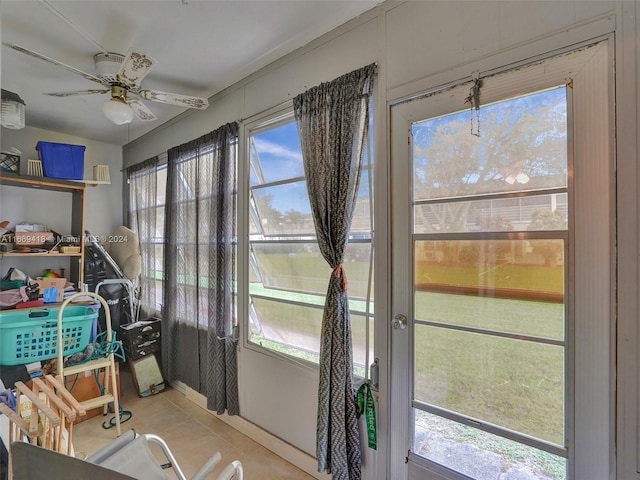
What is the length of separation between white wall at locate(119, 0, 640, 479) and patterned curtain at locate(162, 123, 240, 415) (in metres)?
0.21

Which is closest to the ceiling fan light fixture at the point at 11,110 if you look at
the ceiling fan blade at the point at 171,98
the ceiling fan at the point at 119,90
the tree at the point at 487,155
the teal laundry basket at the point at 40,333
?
the ceiling fan at the point at 119,90

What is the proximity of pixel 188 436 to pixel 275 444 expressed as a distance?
74cm

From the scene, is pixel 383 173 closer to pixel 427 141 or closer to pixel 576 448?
pixel 427 141

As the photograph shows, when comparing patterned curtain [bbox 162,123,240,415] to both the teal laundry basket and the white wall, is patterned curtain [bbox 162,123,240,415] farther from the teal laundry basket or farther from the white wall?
the teal laundry basket

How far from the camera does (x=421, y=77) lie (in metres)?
1.51

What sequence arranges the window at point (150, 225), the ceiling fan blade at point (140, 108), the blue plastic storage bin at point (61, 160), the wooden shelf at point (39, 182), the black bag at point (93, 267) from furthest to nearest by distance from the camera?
the window at point (150, 225) < the black bag at point (93, 267) < the blue plastic storage bin at point (61, 160) < the wooden shelf at point (39, 182) < the ceiling fan blade at point (140, 108)

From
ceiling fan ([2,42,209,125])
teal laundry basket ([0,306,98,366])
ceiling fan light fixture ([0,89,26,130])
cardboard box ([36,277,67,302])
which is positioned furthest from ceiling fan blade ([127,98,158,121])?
cardboard box ([36,277,67,302])

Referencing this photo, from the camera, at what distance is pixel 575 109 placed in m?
1.16

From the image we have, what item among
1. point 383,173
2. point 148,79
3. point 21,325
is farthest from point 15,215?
point 383,173

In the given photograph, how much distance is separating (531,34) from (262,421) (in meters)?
2.73

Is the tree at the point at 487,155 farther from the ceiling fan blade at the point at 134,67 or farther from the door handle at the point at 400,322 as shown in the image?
the ceiling fan blade at the point at 134,67

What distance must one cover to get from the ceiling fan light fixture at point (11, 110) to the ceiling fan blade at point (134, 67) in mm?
1082

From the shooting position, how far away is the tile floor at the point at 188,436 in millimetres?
2020

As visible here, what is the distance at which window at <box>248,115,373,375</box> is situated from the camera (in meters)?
1.80
